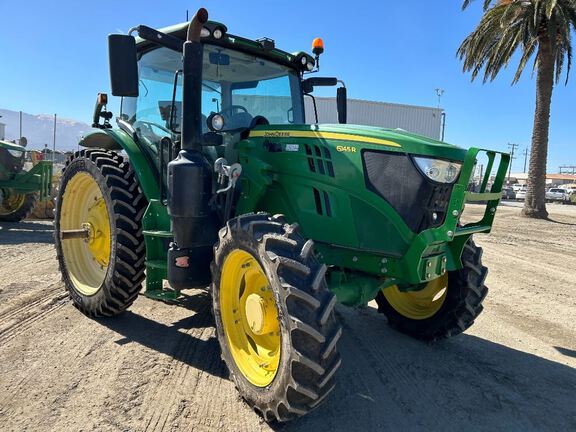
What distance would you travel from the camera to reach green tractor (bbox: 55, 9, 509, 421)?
9.11ft

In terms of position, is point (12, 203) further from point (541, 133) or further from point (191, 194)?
point (541, 133)

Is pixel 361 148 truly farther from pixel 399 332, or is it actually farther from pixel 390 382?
pixel 399 332

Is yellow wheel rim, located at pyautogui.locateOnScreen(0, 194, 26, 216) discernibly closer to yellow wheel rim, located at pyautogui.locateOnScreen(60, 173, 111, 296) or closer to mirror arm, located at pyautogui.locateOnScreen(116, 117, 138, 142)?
yellow wheel rim, located at pyautogui.locateOnScreen(60, 173, 111, 296)

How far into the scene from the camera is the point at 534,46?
52.6 ft

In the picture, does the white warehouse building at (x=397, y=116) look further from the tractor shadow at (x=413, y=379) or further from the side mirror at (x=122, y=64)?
the side mirror at (x=122, y=64)

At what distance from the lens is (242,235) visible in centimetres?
295

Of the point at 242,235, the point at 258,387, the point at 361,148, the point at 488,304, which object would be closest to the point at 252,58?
the point at 361,148

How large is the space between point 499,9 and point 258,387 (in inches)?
665

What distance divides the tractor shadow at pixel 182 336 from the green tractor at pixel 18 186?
7.50 metres

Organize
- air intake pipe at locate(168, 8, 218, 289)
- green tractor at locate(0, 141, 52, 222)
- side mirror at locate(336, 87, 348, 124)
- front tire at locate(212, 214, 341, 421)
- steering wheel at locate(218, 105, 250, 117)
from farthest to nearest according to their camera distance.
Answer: green tractor at locate(0, 141, 52, 222)
side mirror at locate(336, 87, 348, 124)
steering wheel at locate(218, 105, 250, 117)
air intake pipe at locate(168, 8, 218, 289)
front tire at locate(212, 214, 341, 421)

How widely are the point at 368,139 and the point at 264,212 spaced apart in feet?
2.88

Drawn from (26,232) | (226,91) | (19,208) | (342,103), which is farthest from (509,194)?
(226,91)

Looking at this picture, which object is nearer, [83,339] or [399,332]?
[83,339]

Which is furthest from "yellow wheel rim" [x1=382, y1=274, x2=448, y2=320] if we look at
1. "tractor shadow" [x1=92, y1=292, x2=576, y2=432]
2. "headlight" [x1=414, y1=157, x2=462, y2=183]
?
"headlight" [x1=414, y1=157, x2=462, y2=183]
